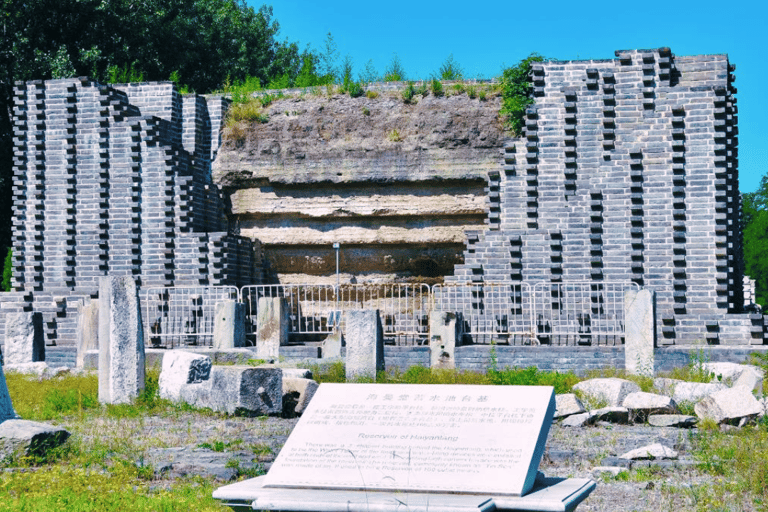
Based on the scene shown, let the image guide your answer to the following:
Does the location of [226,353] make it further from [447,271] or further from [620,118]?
[620,118]

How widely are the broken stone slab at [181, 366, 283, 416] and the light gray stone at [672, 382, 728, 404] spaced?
15.0ft

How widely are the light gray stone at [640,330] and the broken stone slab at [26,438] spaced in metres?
8.76

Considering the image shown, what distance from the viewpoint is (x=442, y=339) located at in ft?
49.9

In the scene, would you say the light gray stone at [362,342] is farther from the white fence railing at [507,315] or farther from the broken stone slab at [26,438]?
the broken stone slab at [26,438]

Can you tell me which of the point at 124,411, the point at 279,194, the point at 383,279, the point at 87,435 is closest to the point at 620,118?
the point at 383,279

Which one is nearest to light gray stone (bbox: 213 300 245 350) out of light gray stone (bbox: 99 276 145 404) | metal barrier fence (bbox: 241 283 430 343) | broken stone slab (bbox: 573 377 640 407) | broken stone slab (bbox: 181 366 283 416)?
metal barrier fence (bbox: 241 283 430 343)

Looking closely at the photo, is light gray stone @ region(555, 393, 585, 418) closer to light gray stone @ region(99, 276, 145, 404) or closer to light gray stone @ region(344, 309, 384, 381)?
light gray stone @ region(344, 309, 384, 381)

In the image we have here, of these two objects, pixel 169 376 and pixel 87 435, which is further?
pixel 169 376

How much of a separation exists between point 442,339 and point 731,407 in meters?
6.39

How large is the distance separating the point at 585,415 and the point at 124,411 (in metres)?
5.20

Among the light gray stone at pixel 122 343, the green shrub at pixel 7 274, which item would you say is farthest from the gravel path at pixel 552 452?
the green shrub at pixel 7 274

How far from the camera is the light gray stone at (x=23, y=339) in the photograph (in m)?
17.5

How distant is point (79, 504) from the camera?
→ 6.06 metres

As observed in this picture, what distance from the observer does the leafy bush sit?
19109mm
